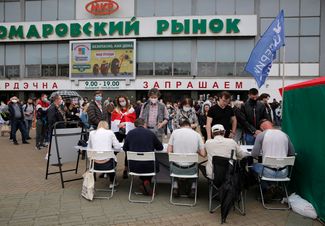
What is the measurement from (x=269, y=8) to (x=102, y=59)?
562 inches

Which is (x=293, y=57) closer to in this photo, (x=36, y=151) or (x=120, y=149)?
(x=36, y=151)

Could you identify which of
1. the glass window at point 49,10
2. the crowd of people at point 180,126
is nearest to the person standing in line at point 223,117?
the crowd of people at point 180,126

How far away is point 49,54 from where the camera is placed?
31.7m

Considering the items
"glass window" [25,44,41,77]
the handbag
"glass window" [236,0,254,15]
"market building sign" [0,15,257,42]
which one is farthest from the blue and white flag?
"glass window" [25,44,41,77]

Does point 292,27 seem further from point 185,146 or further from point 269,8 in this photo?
point 185,146

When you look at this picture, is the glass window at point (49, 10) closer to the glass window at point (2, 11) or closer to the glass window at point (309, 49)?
the glass window at point (2, 11)

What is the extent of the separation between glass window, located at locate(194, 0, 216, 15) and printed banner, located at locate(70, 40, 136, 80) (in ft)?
19.8

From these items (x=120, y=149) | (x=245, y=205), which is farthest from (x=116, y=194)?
(x=245, y=205)

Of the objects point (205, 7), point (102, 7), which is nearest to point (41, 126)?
point (102, 7)

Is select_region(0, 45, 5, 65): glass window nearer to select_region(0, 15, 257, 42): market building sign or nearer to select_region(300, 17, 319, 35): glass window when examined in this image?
select_region(0, 15, 257, 42): market building sign

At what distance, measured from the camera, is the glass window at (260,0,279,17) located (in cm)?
2831

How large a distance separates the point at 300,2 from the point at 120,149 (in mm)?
26408

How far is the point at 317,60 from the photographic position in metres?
27.9

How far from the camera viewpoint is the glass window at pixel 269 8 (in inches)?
1115
